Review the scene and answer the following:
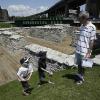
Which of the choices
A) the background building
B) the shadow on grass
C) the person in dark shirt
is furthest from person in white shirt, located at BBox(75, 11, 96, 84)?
the background building

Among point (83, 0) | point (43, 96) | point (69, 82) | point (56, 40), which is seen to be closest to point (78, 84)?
point (69, 82)

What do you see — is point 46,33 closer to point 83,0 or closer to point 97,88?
point 97,88

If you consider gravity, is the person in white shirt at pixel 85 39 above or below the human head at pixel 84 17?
below

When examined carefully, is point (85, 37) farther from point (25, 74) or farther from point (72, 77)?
point (25, 74)

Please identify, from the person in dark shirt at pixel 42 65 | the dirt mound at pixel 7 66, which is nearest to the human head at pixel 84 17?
the person in dark shirt at pixel 42 65

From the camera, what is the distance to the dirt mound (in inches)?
646

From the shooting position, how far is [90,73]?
34.8 feet

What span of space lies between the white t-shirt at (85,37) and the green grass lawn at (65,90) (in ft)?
3.30

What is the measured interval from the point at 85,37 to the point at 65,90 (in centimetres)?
160

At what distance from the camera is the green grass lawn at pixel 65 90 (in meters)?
8.78

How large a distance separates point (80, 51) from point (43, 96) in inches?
65.1

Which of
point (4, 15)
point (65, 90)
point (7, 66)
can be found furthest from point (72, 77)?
point (4, 15)

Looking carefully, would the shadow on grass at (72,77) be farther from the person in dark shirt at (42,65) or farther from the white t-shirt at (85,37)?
the white t-shirt at (85,37)

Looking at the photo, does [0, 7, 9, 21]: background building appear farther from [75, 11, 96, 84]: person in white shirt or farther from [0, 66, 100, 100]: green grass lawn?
[75, 11, 96, 84]: person in white shirt
